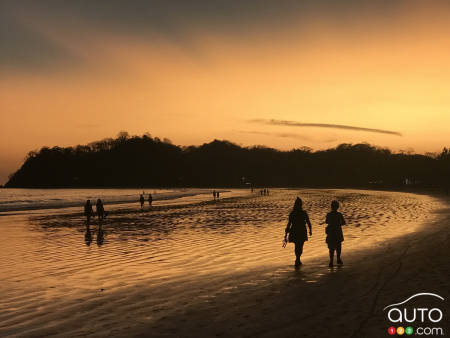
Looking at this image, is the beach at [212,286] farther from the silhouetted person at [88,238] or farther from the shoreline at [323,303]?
the silhouetted person at [88,238]

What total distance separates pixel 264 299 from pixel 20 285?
21.1 ft

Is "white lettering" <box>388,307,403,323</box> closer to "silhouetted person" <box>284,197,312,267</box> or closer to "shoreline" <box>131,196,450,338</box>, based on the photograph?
"shoreline" <box>131,196,450,338</box>

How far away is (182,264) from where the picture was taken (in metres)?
13.6

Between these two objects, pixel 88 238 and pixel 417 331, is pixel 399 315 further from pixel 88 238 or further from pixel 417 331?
pixel 88 238

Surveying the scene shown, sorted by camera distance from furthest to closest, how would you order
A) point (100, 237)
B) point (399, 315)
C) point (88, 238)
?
point (100, 237) → point (88, 238) → point (399, 315)

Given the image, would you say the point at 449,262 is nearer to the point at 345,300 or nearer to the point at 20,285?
the point at 345,300

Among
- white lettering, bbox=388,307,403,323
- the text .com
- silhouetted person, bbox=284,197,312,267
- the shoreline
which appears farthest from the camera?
silhouetted person, bbox=284,197,312,267

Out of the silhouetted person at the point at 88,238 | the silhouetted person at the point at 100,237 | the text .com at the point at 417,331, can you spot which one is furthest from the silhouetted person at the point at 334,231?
the silhouetted person at the point at 88,238

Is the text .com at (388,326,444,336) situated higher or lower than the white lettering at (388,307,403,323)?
lower

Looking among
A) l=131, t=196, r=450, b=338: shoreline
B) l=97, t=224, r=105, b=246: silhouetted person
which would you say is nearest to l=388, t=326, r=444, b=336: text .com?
l=131, t=196, r=450, b=338: shoreline

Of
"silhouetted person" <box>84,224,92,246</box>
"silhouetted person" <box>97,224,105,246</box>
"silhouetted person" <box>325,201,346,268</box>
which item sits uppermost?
"silhouetted person" <box>325,201,346,268</box>

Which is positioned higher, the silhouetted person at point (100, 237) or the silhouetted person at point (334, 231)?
the silhouetted person at point (334, 231)

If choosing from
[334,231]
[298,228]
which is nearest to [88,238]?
[298,228]

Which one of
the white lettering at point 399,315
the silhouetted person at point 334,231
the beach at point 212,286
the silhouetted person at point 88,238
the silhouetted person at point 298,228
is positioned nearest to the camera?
the white lettering at point 399,315
